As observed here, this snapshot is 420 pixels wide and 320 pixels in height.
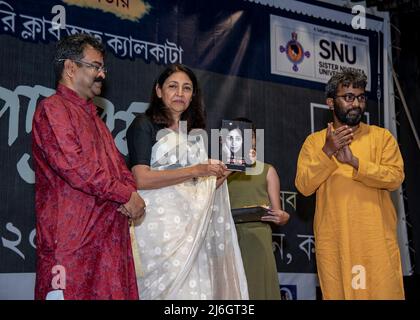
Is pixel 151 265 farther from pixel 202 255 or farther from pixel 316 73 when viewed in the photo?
pixel 316 73

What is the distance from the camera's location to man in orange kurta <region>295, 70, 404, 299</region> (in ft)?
12.3

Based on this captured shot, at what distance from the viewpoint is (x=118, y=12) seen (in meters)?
4.94

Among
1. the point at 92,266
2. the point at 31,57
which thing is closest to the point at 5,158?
the point at 31,57

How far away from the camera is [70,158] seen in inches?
113

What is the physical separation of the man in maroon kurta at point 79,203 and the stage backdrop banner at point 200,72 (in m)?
1.38

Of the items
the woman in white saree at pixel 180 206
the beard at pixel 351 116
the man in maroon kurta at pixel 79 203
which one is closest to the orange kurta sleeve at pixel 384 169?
the beard at pixel 351 116

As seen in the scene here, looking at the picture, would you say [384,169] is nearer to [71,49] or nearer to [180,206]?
[180,206]

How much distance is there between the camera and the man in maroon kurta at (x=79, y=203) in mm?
2852

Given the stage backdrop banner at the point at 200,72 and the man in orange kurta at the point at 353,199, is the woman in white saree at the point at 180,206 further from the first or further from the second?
the stage backdrop banner at the point at 200,72

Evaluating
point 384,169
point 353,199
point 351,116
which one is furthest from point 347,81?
point 353,199

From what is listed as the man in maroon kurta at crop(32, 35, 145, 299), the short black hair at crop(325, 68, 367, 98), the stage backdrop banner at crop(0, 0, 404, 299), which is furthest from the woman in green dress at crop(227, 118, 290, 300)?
the man in maroon kurta at crop(32, 35, 145, 299)

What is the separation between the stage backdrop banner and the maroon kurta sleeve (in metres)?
1.48

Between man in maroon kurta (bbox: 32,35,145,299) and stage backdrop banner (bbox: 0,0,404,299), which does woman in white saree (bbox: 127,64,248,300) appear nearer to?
man in maroon kurta (bbox: 32,35,145,299)
